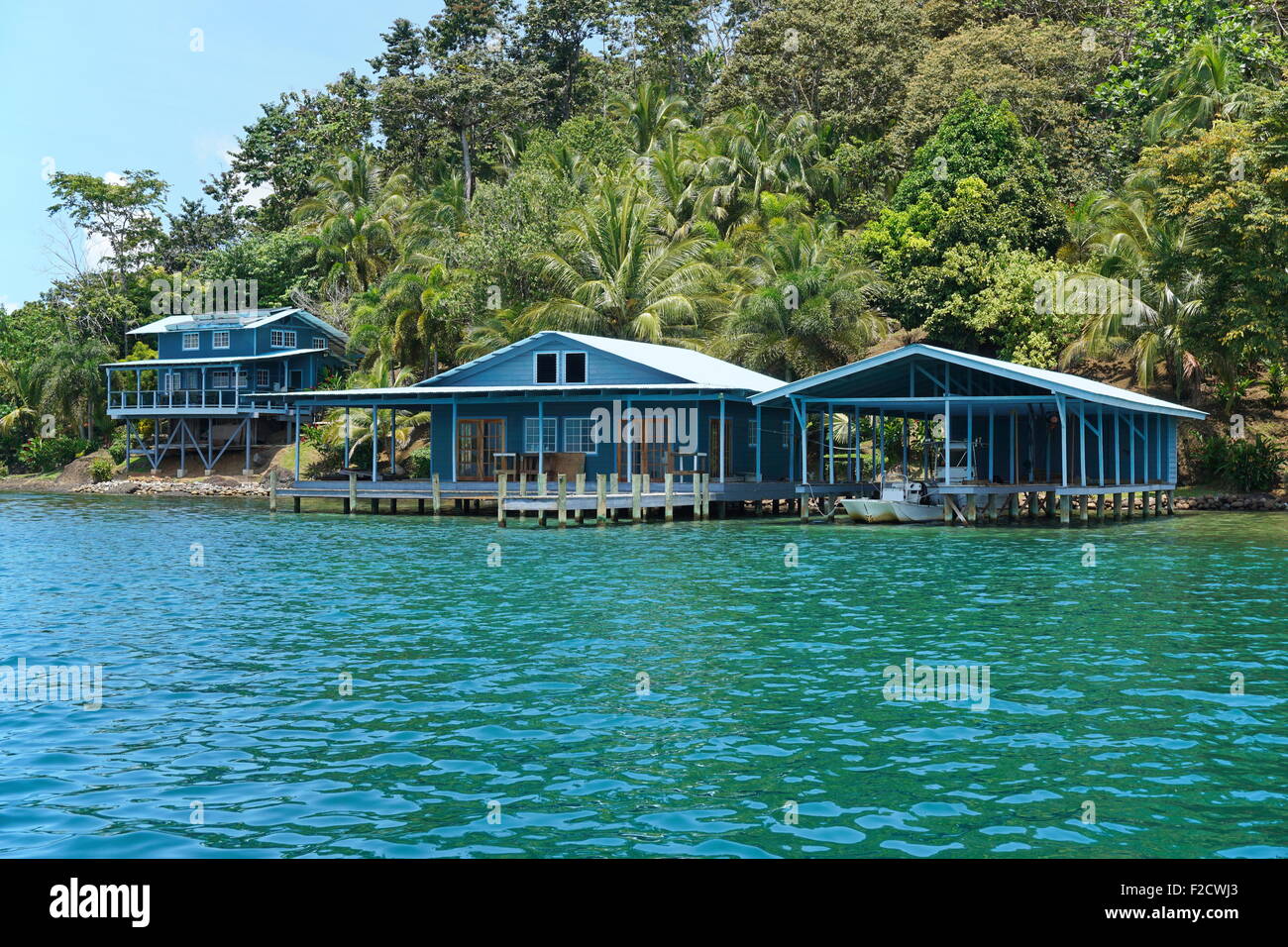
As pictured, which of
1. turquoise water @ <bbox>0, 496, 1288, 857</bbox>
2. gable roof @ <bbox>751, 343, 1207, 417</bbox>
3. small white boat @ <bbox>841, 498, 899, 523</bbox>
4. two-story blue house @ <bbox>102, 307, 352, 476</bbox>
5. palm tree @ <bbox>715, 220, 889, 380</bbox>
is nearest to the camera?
turquoise water @ <bbox>0, 496, 1288, 857</bbox>

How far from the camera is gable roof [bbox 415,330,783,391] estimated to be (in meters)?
39.4

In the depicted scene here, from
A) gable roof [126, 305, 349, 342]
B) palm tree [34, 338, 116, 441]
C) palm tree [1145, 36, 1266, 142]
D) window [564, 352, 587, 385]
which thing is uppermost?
palm tree [1145, 36, 1266, 142]

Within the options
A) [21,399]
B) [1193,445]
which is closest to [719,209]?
[1193,445]

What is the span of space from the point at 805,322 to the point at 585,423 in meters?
10.3

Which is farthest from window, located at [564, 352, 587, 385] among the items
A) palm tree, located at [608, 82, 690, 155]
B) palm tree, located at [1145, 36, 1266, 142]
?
palm tree, located at [608, 82, 690, 155]

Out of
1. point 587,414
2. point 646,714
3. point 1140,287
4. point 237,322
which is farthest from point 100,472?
point 646,714

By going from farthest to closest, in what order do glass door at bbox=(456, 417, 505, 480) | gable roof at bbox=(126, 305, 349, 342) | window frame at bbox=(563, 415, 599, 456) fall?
gable roof at bbox=(126, 305, 349, 342) < glass door at bbox=(456, 417, 505, 480) < window frame at bbox=(563, 415, 599, 456)

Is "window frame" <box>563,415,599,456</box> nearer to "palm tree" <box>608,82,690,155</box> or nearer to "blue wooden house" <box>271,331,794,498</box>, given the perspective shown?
"blue wooden house" <box>271,331,794,498</box>

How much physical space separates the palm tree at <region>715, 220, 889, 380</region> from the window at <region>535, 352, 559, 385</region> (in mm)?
10166

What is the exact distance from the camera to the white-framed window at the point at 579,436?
41.9 m

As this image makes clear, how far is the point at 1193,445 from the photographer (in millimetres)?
47938

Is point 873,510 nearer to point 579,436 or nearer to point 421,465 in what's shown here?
point 579,436

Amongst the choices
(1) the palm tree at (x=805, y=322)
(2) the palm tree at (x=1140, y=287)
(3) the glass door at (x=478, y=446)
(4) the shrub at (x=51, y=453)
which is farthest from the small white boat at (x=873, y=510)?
(4) the shrub at (x=51, y=453)

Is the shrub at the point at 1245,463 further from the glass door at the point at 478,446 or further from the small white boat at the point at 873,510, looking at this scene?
the glass door at the point at 478,446
